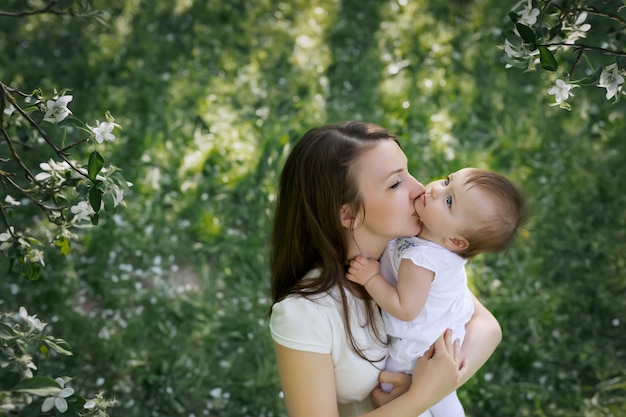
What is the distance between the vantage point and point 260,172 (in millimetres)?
4277

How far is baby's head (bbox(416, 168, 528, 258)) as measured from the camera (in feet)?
7.18

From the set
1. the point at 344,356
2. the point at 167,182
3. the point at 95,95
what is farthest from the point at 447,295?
the point at 95,95

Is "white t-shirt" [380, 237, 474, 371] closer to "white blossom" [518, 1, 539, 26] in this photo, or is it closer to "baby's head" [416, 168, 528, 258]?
"baby's head" [416, 168, 528, 258]

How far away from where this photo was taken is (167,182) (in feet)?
14.6

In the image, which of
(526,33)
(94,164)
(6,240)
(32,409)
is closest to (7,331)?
(32,409)

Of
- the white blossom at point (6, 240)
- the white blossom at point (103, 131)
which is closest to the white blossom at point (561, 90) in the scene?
the white blossom at point (103, 131)

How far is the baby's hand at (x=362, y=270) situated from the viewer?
220 cm

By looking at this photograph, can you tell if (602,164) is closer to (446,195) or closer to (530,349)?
(530,349)

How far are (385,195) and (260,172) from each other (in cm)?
218

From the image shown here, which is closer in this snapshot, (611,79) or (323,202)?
(611,79)

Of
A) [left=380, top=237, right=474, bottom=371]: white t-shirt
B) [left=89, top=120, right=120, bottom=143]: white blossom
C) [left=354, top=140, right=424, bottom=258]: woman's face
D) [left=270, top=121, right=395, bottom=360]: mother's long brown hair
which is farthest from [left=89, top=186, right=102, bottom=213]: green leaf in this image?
[left=380, top=237, right=474, bottom=371]: white t-shirt

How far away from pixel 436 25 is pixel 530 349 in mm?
2942

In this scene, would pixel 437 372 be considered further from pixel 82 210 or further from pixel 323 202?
pixel 82 210

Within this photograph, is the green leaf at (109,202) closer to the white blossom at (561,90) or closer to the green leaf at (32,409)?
the green leaf at (32,409)
